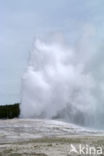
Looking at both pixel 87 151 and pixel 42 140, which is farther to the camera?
pixel 42 140

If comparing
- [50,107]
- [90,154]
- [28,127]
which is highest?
[50,107]

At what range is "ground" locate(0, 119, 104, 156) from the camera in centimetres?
1931

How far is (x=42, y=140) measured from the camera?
26656 millimetres

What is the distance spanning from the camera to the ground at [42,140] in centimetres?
1931

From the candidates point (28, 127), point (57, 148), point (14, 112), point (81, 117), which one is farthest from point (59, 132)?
point (14, 112)

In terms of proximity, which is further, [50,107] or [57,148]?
[50,107]

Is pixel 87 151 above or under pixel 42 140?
under

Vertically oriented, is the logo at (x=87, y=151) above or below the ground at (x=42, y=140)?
below

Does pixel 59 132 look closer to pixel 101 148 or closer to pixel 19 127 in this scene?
pixel 19 127

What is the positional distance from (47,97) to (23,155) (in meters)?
43.4

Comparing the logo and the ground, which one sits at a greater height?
the ground

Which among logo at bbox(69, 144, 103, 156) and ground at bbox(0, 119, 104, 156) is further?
ground at bbox(0, 119, 104, 156)

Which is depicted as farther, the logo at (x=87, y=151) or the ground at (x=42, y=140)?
the ground at (x=42, y=140)

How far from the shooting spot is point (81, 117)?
5909 centimetres
